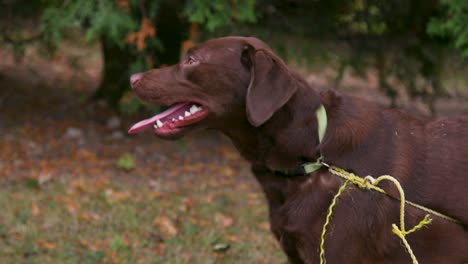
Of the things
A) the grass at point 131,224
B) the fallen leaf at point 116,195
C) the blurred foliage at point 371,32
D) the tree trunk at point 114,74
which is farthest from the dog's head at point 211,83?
the tree trunk at point 114,74

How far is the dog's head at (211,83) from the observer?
137 inches

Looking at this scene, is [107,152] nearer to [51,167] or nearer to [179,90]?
[51,167]

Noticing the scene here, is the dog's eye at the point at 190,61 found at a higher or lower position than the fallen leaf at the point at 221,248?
higher

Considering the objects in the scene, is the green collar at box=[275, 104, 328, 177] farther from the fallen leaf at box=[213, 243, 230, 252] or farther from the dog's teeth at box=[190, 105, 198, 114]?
the fallen leaf at box=[213, 243, 230, 252]

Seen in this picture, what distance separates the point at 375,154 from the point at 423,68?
17.0 ft


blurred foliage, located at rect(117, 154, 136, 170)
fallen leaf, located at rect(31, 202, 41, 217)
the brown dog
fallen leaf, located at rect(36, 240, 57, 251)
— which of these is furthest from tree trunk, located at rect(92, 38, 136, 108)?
the brown dog

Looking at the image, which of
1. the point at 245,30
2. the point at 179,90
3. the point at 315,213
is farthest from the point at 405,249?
the point at 245,30

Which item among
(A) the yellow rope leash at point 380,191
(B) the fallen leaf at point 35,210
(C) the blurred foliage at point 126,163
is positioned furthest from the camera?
(C) the blurred foliage at point 126,163

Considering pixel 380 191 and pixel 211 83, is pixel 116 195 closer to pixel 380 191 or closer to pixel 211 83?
pixel 211 83

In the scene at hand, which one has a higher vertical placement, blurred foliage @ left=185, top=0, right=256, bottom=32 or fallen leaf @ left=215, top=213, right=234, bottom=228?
blurred foliage @ left=185, top=0, right=256, bottom=32

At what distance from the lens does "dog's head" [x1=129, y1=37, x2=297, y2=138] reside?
348cm

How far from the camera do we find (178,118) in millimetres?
3680

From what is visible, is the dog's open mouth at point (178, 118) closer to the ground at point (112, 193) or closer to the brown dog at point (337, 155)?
the brown dog at point (337, 155)

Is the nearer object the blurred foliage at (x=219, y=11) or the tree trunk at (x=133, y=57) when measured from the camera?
the blurred foliage at (x=219, y=11)
